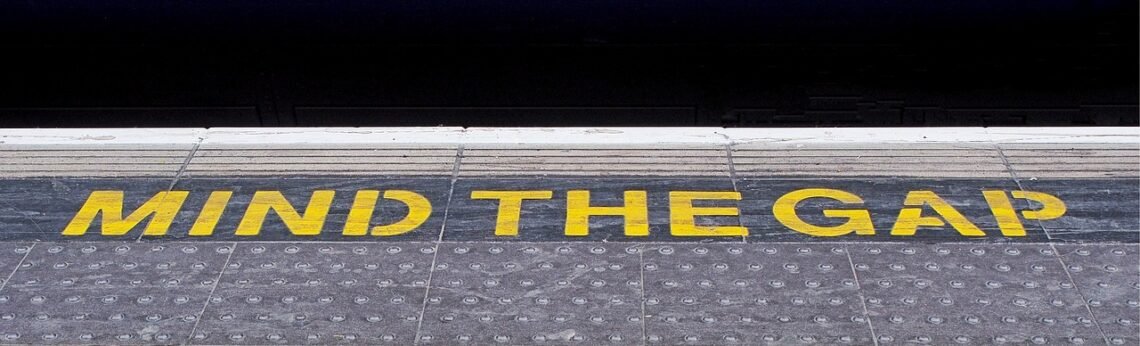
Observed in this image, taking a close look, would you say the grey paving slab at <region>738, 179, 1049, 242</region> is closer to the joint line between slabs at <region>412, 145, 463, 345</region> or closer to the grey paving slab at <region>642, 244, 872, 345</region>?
the grey paving slab at <region>642, 244, 872, 345</region>

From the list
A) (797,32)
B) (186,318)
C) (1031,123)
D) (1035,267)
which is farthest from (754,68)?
(186,318)

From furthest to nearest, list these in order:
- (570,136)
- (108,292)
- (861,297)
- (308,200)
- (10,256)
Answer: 1. (570,136)
2. (308,200)
3. (10,256)
4. (108,292)
5. (861,297)

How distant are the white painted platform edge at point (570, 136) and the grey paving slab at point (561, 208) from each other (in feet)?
1.84

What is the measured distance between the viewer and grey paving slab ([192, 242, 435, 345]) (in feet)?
12.3

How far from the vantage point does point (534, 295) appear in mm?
4012

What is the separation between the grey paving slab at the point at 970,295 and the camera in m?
3.70

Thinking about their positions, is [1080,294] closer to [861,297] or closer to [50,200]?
[861,297]

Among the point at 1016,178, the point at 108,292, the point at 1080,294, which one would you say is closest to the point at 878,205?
the point at 1016,178

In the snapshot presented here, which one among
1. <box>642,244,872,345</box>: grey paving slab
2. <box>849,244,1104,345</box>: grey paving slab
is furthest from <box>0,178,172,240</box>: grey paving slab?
<box>849,244,1104,345</box>: grey paving slab

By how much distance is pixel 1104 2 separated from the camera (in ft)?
20.5

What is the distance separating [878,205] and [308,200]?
2.47m

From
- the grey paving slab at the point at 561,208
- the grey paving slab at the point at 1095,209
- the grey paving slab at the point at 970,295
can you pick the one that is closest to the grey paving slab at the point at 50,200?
the grey paving slab at the point at 561,208

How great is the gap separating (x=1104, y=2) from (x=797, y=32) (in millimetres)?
1666

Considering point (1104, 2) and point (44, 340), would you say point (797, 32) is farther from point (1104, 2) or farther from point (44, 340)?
point (44, 340)
